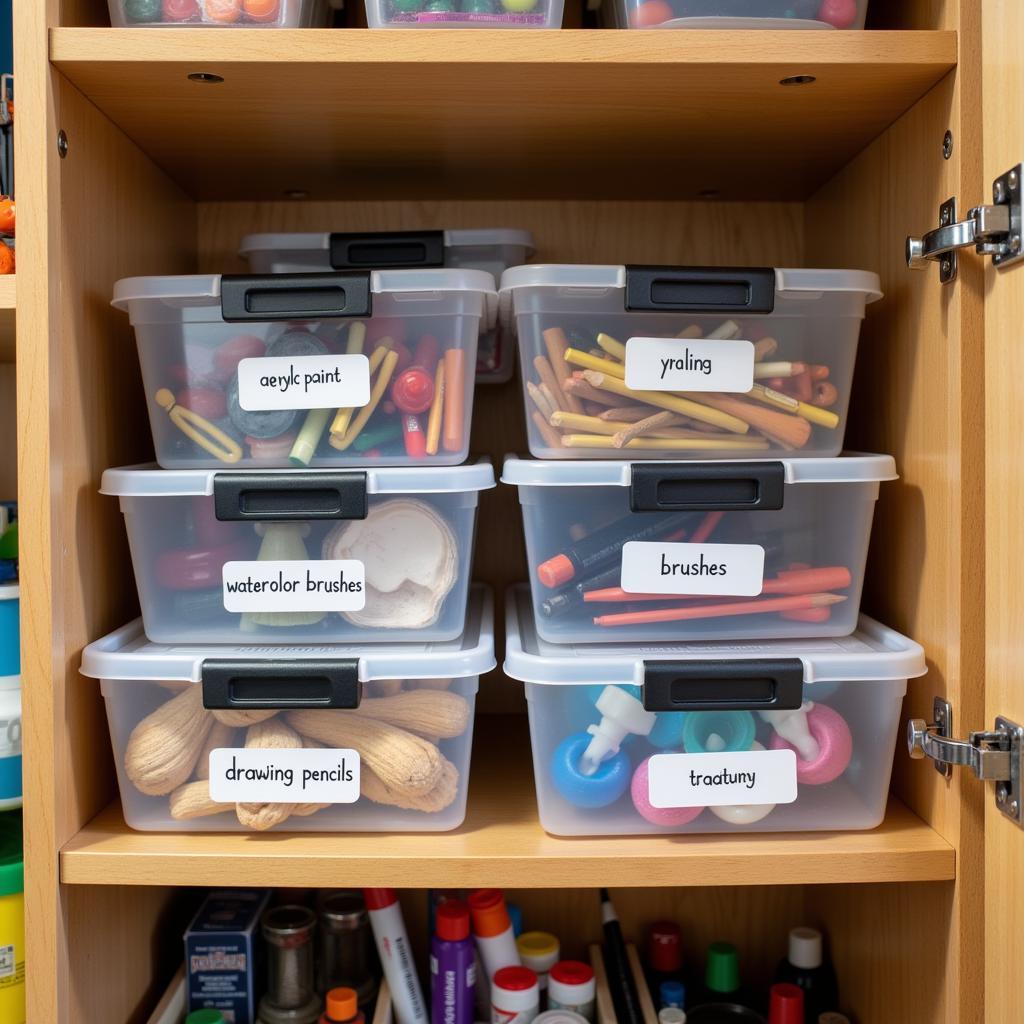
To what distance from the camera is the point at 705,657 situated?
78cm

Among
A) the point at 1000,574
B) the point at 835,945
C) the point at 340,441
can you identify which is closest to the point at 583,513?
the point at 340,441

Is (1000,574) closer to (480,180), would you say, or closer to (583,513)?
(583,513)

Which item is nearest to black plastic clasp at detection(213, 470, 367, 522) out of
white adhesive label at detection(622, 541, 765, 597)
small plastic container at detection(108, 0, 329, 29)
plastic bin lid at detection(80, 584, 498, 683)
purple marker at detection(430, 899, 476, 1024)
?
plastic bin lid at detection(80, 584, 498, 683)

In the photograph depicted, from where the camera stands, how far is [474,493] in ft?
2.71

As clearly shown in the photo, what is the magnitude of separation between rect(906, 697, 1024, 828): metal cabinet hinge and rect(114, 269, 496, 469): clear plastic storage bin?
0.41 m

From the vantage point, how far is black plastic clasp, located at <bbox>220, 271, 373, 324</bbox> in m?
0.78

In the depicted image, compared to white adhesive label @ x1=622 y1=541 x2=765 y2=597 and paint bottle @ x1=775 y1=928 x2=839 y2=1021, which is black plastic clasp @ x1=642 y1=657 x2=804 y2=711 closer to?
white adhesive label @ x1=622 y1=541 x2=765 y2=597

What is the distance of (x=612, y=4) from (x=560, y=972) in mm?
853

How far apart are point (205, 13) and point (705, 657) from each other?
59cm

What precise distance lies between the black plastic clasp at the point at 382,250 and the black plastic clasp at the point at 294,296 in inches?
7.5

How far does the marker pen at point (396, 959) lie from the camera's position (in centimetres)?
99

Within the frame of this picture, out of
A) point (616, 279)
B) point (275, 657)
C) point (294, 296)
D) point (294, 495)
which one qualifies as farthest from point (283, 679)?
point (616, 279)

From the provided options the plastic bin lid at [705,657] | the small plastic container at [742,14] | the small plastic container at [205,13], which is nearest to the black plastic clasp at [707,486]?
the plastic bin lid at [705,657]

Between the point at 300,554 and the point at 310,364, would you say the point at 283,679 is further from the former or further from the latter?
the point at 310,364
